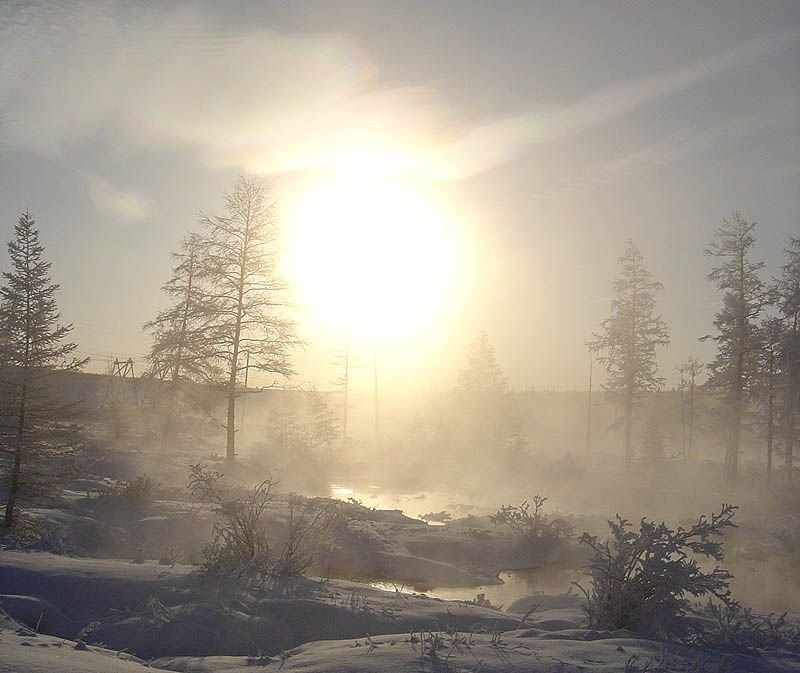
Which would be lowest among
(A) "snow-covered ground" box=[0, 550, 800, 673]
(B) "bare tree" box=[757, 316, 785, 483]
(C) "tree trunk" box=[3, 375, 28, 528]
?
(A) "snow-covered ground" box=[0, 550, 800, 673]

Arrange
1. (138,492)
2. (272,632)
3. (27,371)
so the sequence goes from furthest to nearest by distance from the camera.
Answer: (138,492)
(27,371)
(272,632)

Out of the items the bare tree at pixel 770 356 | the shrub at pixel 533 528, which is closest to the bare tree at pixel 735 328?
the bare tree at pixel 770 356

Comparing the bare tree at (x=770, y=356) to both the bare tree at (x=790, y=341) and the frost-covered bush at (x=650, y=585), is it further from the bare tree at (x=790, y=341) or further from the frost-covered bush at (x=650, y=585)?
the frost-covered bush at (x=650, y=585)

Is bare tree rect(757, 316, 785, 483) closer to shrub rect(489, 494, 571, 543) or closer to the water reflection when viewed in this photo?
shrub rect(489, 494, 571, 543)

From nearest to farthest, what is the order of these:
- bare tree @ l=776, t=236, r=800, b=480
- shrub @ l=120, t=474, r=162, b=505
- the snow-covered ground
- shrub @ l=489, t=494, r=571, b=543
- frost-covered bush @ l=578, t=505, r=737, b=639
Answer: the snow-covered ground < frost-covered bush @ l=578, t=505, r=737, b=639 < shrub @ l=120, t=474, r=162, b=505 < shrub @ l=489, t=494, r=571, b=543 < bare tree @ l=776, t=236, r=800, b=480

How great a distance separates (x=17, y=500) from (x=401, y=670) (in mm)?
9573

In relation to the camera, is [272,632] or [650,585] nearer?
[272,632]

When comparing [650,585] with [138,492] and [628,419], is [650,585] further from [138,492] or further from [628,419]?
[628,419]

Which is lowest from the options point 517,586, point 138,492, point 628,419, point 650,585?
point 517,586

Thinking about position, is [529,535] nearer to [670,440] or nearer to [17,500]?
[17,500]

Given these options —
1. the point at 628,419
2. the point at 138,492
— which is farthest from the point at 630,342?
the point at 138,492

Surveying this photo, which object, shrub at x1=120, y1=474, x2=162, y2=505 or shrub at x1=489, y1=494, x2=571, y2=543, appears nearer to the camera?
shrub at x1=120, y1=474, x2=162, y2=505

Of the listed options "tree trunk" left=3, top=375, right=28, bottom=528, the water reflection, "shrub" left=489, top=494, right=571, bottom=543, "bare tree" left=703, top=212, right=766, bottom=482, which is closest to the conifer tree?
"tree trunk" left=3, top=375, right=28, bottom=528

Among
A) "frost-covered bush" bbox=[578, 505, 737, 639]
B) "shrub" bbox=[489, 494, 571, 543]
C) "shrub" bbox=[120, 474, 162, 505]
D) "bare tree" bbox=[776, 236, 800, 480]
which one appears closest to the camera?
"frost-covered bush" bbox=[578, 505, 737, 639]
